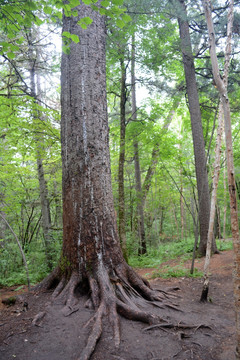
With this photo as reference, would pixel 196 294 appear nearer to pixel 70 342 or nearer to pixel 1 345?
pixel 70 342

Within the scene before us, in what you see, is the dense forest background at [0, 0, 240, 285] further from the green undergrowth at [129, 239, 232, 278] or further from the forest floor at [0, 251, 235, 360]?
the forest floor at [0, 251, 235, 360]

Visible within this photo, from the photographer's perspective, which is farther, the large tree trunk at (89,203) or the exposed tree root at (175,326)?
the large tree trunk at (89,203)

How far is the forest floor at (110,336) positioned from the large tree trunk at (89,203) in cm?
22

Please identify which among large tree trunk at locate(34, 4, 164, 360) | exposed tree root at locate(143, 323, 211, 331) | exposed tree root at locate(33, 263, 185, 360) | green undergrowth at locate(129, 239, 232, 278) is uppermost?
large tree trunk at locate(34, 4, 164, 360)

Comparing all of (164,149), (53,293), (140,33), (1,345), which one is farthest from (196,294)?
(140,33)

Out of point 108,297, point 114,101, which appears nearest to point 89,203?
point 108,297

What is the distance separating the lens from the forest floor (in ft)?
7.40

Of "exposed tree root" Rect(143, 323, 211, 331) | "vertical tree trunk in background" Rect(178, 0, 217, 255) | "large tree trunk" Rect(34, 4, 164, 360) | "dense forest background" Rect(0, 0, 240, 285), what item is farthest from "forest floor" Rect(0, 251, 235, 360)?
"vertical tree trunk in background" Rect(178, 0, 217, 255)

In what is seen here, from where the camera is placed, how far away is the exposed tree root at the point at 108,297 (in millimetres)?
2691

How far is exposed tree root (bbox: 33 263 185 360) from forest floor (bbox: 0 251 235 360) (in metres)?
0.07

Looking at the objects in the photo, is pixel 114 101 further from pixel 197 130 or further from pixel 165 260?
pixel 165 260

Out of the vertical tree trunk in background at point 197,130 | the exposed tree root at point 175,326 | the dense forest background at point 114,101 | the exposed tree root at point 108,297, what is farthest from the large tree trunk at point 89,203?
the vertical tree trunk in background at point 197,130

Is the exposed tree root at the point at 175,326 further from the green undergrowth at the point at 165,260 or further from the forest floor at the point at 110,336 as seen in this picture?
the green undergrowth at the point at 165,260

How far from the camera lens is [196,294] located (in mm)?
4539
